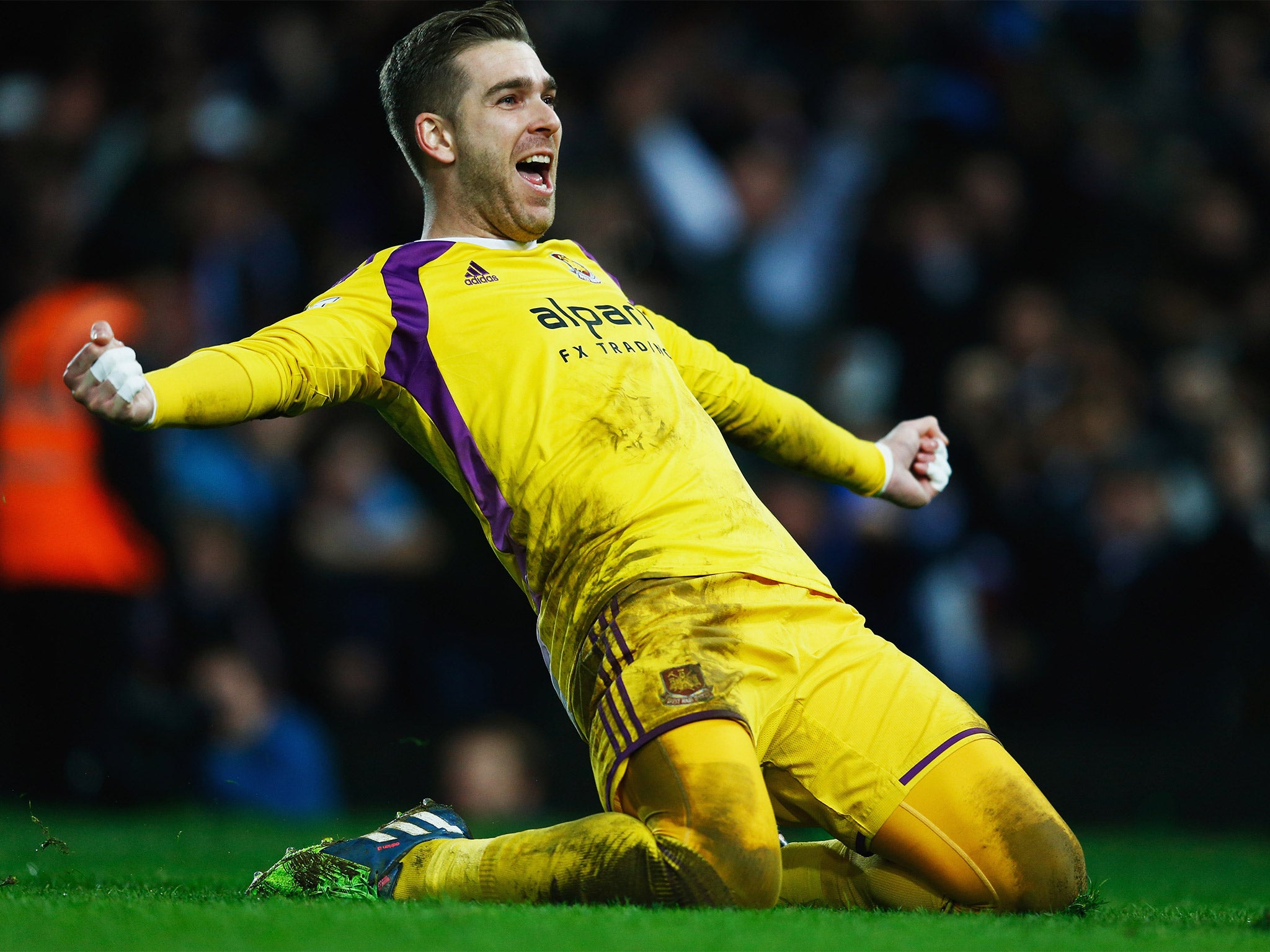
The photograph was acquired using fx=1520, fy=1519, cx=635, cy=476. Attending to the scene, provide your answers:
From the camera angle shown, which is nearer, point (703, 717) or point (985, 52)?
point (703, 717)

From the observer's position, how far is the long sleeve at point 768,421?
4.04 m

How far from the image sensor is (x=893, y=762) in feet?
11.2

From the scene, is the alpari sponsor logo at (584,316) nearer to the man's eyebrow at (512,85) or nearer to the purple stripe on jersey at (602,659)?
the man's eyebrow at (512,85)

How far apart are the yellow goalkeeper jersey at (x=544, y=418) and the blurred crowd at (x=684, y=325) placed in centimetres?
304

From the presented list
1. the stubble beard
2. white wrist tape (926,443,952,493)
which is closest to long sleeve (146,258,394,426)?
the stubble beard

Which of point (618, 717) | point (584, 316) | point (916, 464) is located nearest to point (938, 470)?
point (916, 464)

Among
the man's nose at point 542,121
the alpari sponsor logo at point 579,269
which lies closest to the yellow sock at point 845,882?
the alpari sponsor logo at point 579,269

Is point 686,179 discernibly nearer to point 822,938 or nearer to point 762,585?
point 762,585

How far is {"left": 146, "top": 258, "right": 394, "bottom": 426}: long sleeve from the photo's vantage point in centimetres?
310

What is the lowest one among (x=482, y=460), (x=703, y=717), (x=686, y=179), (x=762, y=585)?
(x=703, y=717)

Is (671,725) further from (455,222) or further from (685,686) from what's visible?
(455,222)

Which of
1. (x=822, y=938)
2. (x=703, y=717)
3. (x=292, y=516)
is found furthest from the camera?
(x=292, y=516)

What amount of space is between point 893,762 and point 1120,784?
12.4 feet

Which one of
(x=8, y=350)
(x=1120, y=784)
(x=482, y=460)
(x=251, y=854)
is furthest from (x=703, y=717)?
(x=8, y=350)
